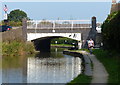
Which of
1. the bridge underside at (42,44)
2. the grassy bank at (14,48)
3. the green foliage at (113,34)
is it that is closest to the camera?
the green foliage at (113,34)

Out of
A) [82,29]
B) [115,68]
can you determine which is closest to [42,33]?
[82,29]

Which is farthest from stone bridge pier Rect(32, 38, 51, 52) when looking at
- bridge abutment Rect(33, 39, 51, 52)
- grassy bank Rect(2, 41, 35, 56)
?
grassy bank Rect(2, 41, 35, 56)

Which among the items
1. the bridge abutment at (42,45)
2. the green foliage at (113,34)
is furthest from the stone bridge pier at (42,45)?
the green foliage at (113,34)

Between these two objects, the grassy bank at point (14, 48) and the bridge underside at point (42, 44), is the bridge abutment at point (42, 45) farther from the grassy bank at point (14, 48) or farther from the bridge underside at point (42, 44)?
the grassy bank at point (14, 48)

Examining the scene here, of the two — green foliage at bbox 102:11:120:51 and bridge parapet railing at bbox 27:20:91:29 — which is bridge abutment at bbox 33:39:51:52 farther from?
green foliage at bbox 102:11:120:51

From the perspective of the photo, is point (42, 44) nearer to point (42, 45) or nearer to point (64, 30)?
point (42, 45)

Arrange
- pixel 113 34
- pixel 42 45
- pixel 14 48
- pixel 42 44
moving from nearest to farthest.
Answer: pixel 113 34, pixel 14 48, pixel 42 44, pixel 42 45

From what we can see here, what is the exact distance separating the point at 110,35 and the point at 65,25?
73.8 feet

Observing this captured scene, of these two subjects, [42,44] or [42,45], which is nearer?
[42,44]

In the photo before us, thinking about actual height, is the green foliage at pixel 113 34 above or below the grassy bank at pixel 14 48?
above

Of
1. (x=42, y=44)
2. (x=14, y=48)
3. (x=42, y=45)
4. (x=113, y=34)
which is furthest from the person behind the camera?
(x=42, y=45)

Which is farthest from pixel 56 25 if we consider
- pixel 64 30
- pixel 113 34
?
pixel 113 34

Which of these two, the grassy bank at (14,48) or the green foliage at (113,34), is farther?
the grassy bank at (14,48)

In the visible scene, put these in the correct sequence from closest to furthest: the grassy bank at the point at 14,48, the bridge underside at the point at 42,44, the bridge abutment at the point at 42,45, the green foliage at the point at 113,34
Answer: the green foliage at the point at 113,34 < the grassy bank at the point at 14,48 < the bridge underside at the point at 42,44 < the bridge abutment at the point at 42,45
